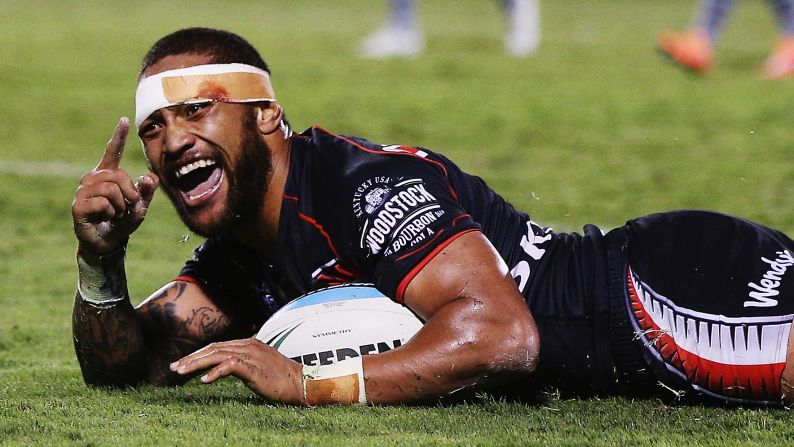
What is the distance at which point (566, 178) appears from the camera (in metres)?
9.37

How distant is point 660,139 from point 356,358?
274 inches

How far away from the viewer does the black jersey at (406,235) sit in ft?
12.7

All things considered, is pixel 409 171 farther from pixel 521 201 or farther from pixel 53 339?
pixel 521 201

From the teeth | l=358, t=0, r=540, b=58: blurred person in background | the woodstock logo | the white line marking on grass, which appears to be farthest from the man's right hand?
l=358, t=0, r=540, b=58: blurred person in background

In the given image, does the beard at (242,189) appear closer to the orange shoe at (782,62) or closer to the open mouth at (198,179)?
the open mouth at (198,179)

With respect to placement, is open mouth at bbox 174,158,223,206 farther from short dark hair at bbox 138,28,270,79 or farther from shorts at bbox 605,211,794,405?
shorts at bbox 605,211,794,405

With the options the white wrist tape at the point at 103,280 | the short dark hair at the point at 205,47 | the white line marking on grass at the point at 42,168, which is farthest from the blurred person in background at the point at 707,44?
the white wrist tape at the point at 103,280

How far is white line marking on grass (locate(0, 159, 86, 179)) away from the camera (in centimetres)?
959

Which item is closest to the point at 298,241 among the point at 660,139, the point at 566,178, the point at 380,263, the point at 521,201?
the point at 380,263

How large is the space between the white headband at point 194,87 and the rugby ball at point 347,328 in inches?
29.0

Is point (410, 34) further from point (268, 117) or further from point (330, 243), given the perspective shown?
point (330, 243)

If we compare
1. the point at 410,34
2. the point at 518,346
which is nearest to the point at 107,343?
the point at 518,346

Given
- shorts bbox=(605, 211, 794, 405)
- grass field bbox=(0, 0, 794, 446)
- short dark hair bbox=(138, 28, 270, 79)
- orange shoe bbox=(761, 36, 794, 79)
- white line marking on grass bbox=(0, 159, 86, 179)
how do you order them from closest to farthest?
grass field bbox=(0, 0, 794, 446)
shorts bbox=(605, 211, 794, 405)
short dark hair bbox=(138, 28, 270, 79)
white line marking on grass bbox=(0, 159, 86, 179)
orange shoe bbox=(761, 36, 794, 79)

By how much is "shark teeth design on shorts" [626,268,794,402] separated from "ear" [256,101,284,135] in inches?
50.8
